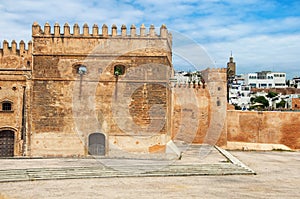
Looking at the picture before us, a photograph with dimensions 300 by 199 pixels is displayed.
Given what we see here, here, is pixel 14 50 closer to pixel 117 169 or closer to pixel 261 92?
pixel 117 169

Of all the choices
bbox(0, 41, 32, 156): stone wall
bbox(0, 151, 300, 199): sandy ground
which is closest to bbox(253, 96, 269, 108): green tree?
bbox(0, 41, 32, 156): stone wall

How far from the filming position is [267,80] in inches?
3556

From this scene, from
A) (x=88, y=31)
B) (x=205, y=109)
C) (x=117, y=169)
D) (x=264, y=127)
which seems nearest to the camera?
(x=117, y=169)

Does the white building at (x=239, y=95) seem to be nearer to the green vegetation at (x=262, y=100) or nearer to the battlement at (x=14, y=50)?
the green vegetation at (x=262, y=100)

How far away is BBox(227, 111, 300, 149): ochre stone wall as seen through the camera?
24484 mm

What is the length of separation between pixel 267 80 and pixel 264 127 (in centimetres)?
6851

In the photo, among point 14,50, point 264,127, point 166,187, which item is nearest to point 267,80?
point 264,127

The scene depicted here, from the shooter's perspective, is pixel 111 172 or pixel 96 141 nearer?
pixel 111 172

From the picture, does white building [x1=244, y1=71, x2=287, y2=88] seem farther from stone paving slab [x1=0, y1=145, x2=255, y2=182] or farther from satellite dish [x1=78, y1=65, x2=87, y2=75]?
satellite dish [x1=78, y1=65, x2=87, y2=75]

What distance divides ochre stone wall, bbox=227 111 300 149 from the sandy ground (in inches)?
382

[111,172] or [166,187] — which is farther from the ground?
[111,172]

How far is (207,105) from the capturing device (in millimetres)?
24375

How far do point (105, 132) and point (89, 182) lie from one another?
20.5 feet

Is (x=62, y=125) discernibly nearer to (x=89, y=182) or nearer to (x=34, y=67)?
(x=34, y=67)
